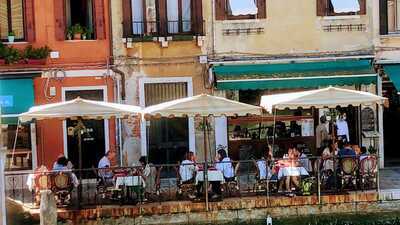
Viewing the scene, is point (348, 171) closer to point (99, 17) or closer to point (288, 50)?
point (288, 50)

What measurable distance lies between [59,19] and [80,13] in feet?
2.31

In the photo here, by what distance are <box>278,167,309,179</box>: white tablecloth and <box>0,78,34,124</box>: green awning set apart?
6598mm

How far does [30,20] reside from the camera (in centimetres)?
1878

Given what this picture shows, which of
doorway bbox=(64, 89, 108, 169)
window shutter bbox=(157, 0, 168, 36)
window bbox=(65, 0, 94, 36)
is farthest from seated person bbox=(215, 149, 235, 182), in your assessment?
window bbox=(65, 0, 94, 36)

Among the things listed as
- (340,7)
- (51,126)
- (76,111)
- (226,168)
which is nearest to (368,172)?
(226,168)

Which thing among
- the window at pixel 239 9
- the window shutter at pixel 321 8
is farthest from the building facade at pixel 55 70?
the window shutter at pixel 321 8

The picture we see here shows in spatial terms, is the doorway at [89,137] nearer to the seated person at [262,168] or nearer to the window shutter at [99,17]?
the window shutter at [99,17]

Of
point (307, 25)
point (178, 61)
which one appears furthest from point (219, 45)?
point (307, 25)

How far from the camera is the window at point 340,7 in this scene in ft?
62.7

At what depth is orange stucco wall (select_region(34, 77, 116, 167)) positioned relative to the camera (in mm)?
18875

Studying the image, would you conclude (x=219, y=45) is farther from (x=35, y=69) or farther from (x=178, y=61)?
(x=35, y=69)

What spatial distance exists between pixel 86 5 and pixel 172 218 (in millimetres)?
6702

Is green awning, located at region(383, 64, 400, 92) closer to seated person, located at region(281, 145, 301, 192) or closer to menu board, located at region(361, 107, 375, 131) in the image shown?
menu board, located at region(361, 107, 375, 131)

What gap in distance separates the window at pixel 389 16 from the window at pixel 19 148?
951 cm
